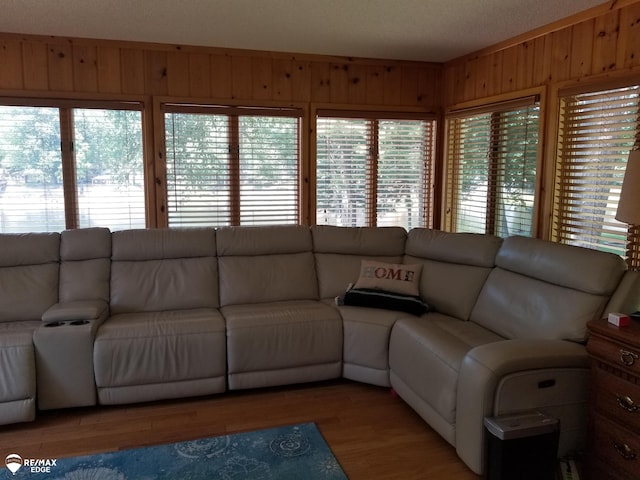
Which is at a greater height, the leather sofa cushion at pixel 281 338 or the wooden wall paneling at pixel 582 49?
the wooden wall paneling at pixel 582 49

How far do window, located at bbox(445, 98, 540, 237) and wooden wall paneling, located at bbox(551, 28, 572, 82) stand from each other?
0.76ft

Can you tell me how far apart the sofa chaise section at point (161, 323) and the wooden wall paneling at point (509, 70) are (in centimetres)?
253

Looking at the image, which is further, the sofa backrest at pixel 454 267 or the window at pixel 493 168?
the window at pixel 493 168

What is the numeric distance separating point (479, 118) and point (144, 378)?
129 inches

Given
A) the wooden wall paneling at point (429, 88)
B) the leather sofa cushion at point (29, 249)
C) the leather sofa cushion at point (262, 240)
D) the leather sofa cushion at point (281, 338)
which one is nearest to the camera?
the leather sofa cushion at point (281, 338)

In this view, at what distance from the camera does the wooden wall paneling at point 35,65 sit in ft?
13.1

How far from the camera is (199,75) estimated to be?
14.3 feet

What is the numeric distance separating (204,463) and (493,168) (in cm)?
306

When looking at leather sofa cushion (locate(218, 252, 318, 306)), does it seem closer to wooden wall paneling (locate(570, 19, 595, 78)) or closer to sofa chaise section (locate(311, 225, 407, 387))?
sofa chaise section (locate(311, 225, 407, 387))

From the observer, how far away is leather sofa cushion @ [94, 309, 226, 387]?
3.05m

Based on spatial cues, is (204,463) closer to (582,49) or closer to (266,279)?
(266,279)

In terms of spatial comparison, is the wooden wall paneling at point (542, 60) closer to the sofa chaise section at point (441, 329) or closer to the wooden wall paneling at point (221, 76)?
the sofa chaise section at point (441, 329)

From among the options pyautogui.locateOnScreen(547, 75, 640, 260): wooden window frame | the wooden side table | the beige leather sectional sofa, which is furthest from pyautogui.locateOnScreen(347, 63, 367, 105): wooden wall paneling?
the wooden side table

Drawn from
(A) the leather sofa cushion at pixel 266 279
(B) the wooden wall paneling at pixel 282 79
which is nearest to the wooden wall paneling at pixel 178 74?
(B) the wooden wall paneling at pixel 282 79
